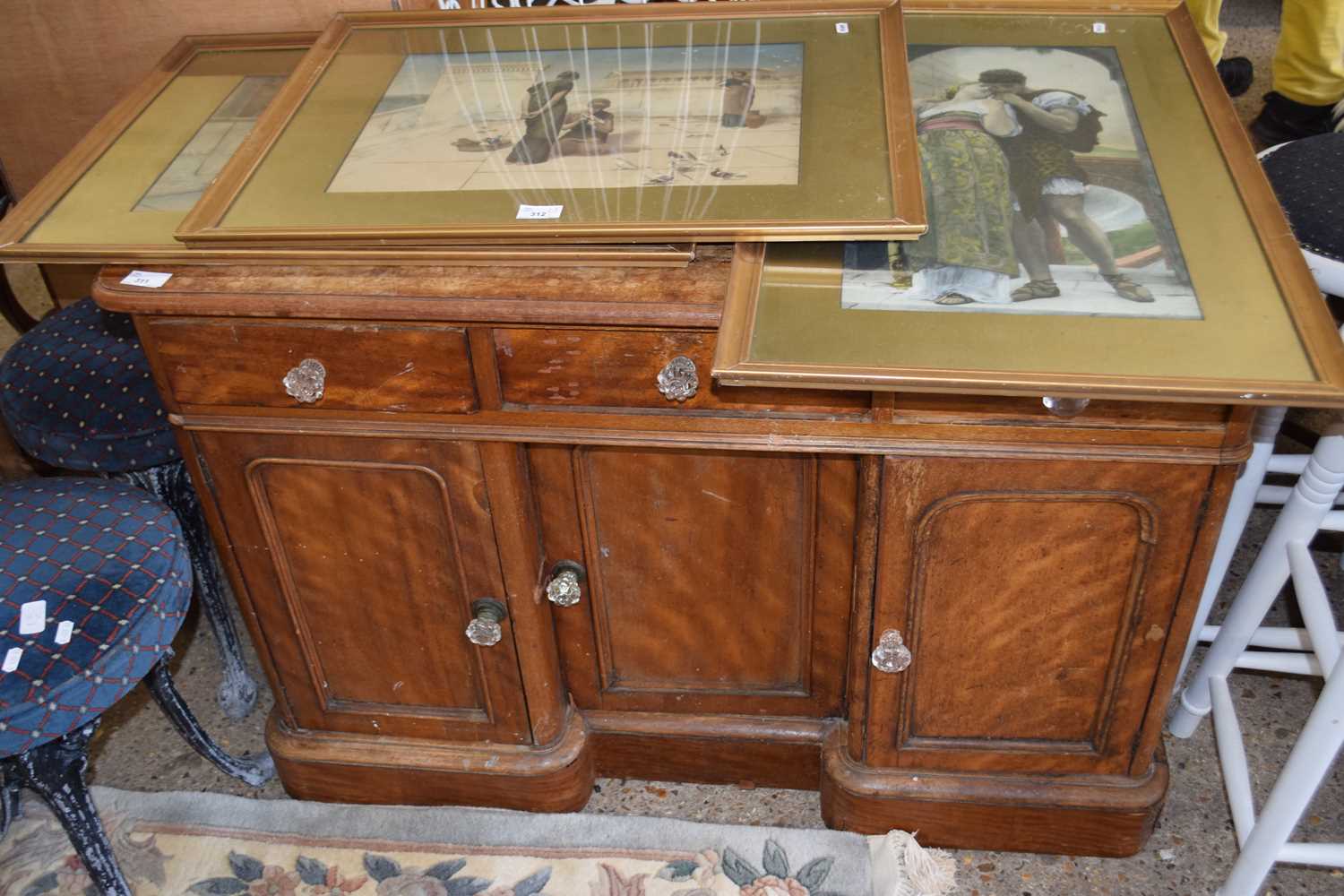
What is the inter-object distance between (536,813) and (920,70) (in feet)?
3.98

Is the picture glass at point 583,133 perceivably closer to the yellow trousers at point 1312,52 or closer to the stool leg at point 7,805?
the stool leg at point 7,805

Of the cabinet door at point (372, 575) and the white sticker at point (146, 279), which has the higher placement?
the white sticker at point (146, 279)

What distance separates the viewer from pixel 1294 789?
5.03ft

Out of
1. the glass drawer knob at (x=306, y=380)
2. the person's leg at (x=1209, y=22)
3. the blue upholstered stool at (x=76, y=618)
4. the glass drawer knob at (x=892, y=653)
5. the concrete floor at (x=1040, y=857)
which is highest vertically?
the glass drawer knob at (x=306, y=380)

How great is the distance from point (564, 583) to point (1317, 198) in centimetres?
110

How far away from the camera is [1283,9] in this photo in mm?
3242

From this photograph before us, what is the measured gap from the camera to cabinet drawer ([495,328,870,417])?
1345 mm

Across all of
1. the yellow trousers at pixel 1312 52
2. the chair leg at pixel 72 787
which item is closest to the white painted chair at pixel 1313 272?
the chair leg at pixel 72 787

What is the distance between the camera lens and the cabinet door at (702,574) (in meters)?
1.55

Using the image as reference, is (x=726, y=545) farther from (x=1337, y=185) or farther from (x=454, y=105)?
(x=1337, y=185)

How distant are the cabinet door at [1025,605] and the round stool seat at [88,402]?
42.9 inches

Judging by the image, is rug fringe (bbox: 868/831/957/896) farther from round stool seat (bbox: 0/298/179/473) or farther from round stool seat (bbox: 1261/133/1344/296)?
round stool seat (bbox: 0/298/179/473)

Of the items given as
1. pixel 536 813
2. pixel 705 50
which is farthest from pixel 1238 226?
pixel 536 813

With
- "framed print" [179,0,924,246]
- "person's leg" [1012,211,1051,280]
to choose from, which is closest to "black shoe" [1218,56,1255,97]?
"framed print" [179,0,924,246]
